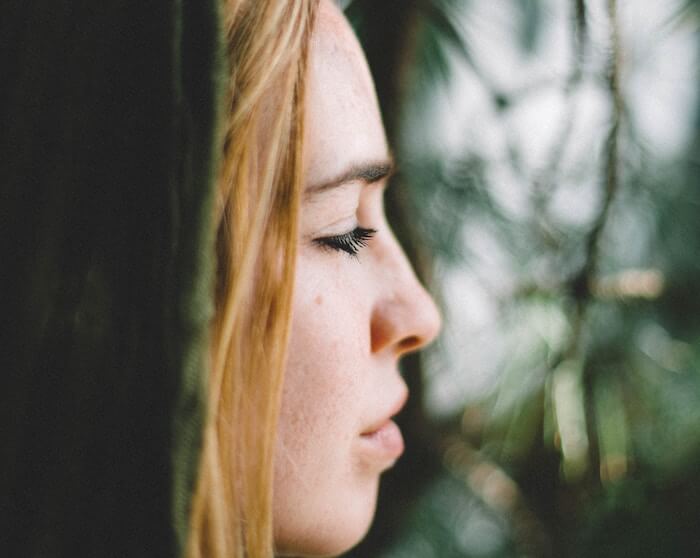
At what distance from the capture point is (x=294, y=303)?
0.41m

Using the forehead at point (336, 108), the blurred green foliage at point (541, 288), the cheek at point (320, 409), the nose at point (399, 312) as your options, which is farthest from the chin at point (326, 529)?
the blurred green foliage at point (541, 288)

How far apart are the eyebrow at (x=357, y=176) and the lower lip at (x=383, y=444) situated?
175mm

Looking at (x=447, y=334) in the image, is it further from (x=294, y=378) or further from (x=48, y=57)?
(x=48, y=57)

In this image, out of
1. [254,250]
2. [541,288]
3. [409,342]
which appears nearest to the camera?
[254,250]

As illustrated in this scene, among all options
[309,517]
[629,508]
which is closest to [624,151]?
[629,508]

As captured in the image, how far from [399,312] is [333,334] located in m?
0.07

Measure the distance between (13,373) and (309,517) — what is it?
0.69 ft

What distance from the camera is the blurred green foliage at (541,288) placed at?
0.72 metres

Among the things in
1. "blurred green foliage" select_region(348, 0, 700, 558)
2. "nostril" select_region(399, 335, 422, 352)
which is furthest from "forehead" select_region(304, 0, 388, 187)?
"blurred green foliage" select_region(348, 0, 700, 558)

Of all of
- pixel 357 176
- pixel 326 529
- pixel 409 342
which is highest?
pixel 357 176

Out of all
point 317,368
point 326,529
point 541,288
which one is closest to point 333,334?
point 317,368

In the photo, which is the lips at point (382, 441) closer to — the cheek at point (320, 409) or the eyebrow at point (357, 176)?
the cheek at point (320, 409)

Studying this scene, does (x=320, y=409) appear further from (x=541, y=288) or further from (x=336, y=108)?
(x=541, y=288)

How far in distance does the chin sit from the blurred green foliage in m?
0.38
